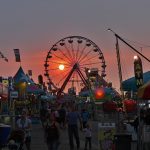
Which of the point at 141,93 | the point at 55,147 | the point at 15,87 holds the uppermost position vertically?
the point at 15,87

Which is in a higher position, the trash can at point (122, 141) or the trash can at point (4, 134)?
the trash can at point (4, 134)

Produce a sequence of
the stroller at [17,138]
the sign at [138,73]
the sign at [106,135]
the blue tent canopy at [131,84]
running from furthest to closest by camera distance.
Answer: the blue tent canopy at [131,84], the sign at [138,73], the sign at [106,135], the stroller at [17,138]

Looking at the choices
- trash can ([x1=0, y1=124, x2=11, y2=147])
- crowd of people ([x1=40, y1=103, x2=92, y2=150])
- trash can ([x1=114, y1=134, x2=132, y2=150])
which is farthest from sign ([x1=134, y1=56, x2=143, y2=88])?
trash can ([x1=0, y1=124, x2=11, y2=147])

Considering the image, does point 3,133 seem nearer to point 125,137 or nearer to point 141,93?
point 125,137

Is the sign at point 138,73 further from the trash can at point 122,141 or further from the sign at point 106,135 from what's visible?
the trash can at point 122,141

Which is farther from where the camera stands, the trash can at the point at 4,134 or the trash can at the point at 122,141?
the trash can at the point at 4,134

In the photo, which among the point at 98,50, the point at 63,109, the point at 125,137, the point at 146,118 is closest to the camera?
the point at 125,137

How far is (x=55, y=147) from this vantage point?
19312 millimetres

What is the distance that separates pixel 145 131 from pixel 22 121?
4.26 metres

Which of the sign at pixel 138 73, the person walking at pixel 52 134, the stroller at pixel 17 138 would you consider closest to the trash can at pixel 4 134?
the stroller at pixel 17 138

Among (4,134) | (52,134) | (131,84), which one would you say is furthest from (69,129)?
(52,134)

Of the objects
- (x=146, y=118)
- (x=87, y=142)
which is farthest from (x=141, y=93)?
(x=87, y=142)

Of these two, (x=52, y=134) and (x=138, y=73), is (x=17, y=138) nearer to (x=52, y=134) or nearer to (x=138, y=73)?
(x=52, y=134)

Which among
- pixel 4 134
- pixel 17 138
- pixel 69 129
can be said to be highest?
pixel 69 129
